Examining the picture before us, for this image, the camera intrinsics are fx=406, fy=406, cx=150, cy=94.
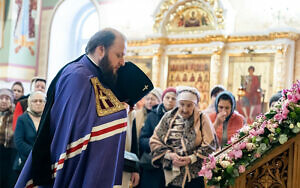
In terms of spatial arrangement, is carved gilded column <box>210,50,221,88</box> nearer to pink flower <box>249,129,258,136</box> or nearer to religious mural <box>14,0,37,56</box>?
religious mural <box>14,0,37,56</box>

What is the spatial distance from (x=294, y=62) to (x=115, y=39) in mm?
6844

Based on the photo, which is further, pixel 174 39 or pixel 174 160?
pixel 174 39

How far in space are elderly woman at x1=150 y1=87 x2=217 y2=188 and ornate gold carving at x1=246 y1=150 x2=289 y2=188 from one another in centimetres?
168

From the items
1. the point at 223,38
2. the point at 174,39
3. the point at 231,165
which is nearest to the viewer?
the point at 231,165

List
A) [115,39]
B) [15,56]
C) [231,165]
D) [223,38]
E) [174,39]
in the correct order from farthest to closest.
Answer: [15,56], [174,39], [223,38], [115,39], [231,165]

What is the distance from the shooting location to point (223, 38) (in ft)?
30.1

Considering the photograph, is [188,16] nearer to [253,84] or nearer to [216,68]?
[216,68]

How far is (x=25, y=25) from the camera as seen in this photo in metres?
12.8

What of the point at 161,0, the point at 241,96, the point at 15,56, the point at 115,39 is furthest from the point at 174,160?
the point at 15,56

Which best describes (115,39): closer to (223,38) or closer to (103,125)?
(103,125)

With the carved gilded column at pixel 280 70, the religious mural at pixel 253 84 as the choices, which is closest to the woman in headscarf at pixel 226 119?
the religious mural at pixel 253 84

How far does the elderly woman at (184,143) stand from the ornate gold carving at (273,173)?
168cm

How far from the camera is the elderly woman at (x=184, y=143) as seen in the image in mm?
4117

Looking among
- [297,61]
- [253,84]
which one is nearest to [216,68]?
[253,84]
